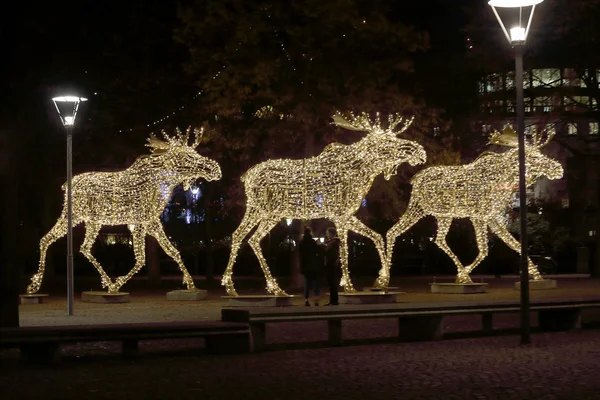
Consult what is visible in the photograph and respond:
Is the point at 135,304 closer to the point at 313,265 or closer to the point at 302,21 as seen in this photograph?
the point at 313,265

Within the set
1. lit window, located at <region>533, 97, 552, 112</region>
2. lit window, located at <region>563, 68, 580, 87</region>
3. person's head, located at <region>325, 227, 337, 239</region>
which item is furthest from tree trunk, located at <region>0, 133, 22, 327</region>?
lit window, located at <region>563, 68, 580, 87</region>

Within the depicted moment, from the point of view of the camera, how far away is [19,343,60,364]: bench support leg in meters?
15.0

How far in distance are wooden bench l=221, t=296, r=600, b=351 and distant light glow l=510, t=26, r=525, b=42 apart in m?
4.63

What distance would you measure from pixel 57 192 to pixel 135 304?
16.3 m

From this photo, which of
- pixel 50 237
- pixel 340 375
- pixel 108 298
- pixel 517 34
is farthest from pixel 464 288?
pixel 340 375

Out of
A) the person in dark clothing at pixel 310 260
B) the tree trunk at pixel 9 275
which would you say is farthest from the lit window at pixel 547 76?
the tree trunk at pixel 9 275

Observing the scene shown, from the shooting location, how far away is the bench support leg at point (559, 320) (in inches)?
798

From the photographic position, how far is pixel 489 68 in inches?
1412

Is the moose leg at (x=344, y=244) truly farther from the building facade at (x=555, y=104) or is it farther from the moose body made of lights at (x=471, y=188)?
the building facade at (x=555, y=104)

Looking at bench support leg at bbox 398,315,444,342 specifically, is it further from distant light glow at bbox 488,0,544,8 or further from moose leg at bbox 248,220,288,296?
moose leg at bbox 248,220,288,296

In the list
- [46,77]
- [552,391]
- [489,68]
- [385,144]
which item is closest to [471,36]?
[489,68]

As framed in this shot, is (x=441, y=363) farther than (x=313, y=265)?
No

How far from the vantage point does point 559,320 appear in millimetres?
20469

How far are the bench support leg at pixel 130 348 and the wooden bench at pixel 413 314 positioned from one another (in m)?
1.57
